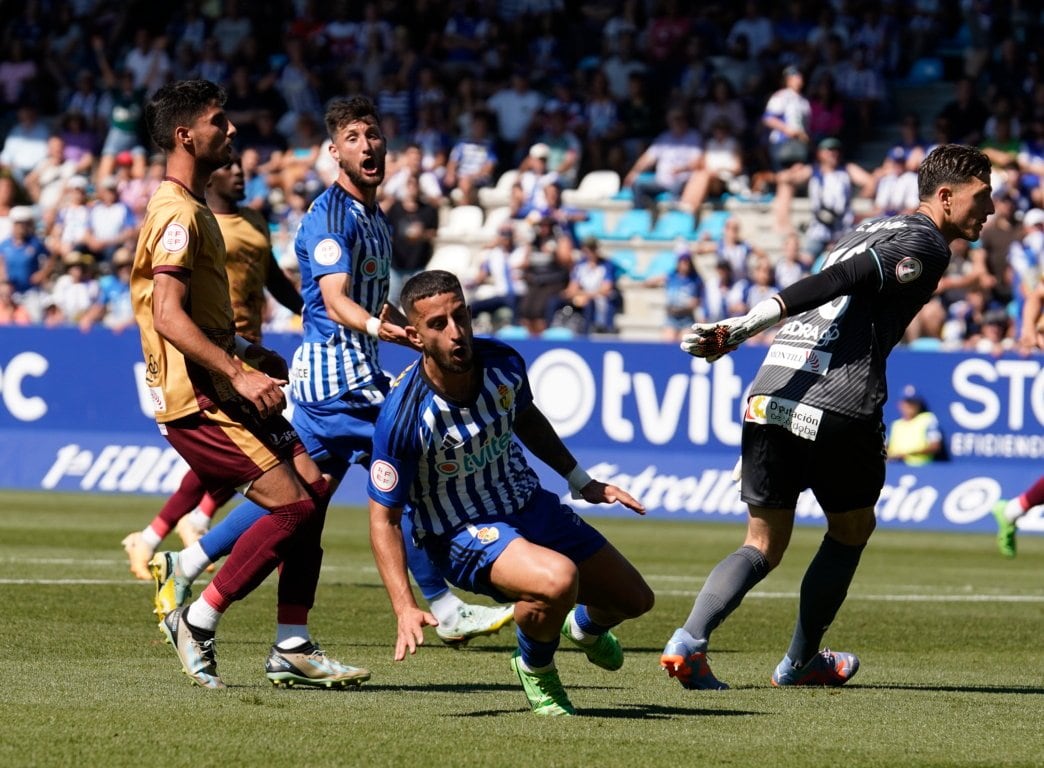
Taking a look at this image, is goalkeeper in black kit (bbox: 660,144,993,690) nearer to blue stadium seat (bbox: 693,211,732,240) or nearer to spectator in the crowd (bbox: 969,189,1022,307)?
spectator in the crowd (bbox: 969,189,1022,307)

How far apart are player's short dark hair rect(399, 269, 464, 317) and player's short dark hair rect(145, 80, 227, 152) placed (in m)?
1.21

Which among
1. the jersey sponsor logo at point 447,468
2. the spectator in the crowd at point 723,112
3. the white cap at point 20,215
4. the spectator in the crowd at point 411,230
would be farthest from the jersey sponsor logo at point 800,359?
the white cap at point 20,215

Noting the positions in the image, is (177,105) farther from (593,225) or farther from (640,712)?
(593,225)

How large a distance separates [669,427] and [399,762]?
13.2 metres

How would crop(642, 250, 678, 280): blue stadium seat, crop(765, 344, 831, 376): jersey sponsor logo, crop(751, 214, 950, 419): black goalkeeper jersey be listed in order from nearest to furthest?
1. crop(751, 214, 950, 419): black goalkeeper jersey
2. crop(765, 344, 831, 376): jersey sponsor logo
3. crop(642, 250, 678, 280): blue stadium seat

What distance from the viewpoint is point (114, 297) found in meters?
23.6

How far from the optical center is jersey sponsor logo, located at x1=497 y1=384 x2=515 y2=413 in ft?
22.3

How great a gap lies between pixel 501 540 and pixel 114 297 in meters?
17.8

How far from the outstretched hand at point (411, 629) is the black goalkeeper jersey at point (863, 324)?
2122mm

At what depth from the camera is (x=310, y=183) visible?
82.5 feet

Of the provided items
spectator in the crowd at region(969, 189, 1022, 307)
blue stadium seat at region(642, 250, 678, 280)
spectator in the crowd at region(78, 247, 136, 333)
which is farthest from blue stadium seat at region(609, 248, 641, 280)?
spectator in the crowd at region(78, 247, 136, 333)

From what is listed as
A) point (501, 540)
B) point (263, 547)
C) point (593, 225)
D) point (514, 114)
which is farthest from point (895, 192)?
point (501, 540)

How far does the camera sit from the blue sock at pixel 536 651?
6.56 meters

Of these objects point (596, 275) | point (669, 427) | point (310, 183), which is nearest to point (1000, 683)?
point (669, 427)
